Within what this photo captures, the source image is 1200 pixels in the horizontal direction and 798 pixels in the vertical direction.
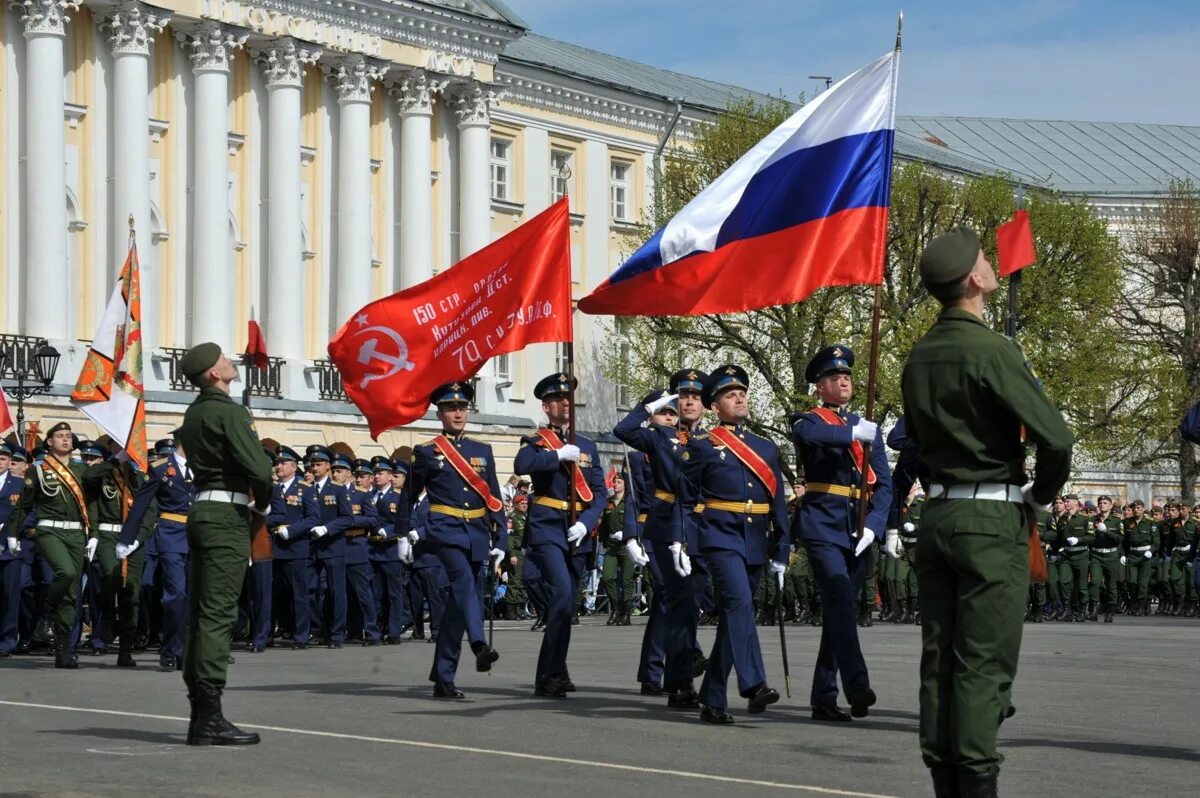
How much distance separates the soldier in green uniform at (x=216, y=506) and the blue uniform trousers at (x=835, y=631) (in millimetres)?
3142

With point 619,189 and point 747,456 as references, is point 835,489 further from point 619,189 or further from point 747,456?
point 619,189

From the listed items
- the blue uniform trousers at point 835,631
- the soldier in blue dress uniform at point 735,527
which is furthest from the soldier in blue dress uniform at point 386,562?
the blue uniform trousers at point 835,631

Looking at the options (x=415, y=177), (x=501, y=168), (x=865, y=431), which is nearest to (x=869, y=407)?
(x=865, y=431)

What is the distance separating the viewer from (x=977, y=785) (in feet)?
24.3

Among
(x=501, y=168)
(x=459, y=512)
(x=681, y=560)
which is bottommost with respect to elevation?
(x=681, y=560)

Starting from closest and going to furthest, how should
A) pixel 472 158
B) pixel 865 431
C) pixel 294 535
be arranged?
pixel 865 431 → pixel 294 535 → pixel 472 158

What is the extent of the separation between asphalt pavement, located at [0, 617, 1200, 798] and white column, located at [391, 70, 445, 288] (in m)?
30.1

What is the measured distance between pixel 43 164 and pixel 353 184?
846 centimetres

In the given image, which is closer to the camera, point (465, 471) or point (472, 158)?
point (465, 471)

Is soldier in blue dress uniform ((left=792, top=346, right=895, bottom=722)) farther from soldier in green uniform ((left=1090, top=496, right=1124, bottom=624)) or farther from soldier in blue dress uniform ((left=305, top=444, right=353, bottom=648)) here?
soldier in green uniform ((left=1090, top=496, right=1124, bottom=624))

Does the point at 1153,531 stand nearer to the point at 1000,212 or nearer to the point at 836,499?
the point at 1000,212

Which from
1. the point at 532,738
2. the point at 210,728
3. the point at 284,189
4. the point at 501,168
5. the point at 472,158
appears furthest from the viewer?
the point at 501,168

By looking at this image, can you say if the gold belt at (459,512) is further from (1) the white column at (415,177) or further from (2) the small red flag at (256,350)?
(1) the white column at (415,177)

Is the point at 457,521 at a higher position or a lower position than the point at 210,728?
higher
